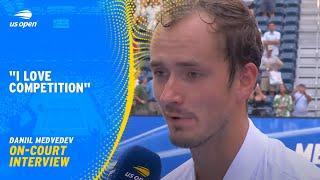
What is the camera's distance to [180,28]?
934mm

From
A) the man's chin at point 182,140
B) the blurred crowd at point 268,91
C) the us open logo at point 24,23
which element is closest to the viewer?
the man's chin at point 182,140

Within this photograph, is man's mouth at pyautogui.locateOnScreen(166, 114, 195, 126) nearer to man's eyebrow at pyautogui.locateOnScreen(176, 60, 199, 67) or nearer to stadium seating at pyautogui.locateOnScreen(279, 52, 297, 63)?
man's eyebrow at pyautogui.locateOnScreen(176, 60, 199, 67)

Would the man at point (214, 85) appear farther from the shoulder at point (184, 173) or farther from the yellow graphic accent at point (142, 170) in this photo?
the yellow graphic accent at point (142, 170)

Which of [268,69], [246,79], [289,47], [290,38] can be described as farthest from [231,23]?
[290,38]

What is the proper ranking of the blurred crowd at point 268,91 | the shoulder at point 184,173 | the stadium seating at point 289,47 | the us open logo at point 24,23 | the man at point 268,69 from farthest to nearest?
the stadium seating at point 289,47
the man at point 268,69
the us open logo at point 24,23
the blurred crowd at point 268,91
the shoulder at point 184,173

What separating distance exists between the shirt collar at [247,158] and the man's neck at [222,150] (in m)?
0.01

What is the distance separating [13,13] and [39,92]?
2.17ft

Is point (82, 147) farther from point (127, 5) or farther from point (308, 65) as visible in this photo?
point (308, 65)

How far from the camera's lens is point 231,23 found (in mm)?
932

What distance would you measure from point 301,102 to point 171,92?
473 cm

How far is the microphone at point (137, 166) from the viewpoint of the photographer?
1.40m

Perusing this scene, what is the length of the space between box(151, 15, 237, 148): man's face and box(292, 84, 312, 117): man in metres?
4.55

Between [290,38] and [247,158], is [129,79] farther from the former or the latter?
[247,158]

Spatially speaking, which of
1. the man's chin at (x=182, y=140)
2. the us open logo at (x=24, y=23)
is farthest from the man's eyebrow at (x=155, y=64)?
the us open logo at (x=24, y=23)
